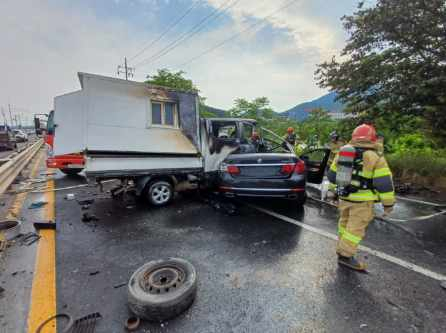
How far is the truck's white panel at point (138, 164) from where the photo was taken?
12.3ft

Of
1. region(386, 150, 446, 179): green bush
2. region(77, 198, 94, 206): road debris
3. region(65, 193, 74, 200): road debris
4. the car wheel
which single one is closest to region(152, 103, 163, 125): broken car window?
the car wheel

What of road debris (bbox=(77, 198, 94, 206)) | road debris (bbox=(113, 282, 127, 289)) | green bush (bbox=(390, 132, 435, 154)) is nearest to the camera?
road debris (bbox=(113, 282, 127, 289))

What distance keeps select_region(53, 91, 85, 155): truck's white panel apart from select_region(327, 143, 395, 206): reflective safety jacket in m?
4.62

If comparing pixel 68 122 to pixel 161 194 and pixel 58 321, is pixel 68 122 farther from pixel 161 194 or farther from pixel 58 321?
pixel 58 321

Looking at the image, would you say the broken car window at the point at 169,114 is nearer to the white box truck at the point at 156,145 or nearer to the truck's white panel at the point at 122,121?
the white box truck at the point at 156,145

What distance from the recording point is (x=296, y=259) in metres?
2.68

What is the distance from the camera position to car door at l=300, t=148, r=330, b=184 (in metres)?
4.88

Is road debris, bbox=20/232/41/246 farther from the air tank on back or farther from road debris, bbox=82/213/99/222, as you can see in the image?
the air tank on back

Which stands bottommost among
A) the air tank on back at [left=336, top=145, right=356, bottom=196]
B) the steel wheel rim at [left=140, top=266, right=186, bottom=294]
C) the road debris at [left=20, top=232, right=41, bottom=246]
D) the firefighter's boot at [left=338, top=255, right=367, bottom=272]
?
the road debris at [left=20, top=232, right=41, bottom=246]

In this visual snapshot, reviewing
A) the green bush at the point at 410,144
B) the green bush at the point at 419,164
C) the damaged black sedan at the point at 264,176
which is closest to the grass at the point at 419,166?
the green bush at the point at 419,164

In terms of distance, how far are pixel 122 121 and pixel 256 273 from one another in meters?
3.45

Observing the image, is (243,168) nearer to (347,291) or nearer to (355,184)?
(355,184)

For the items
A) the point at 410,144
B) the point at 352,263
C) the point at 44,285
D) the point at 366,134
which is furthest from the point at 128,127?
the point at 410,144

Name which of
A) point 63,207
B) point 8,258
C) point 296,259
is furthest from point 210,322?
point 63,207
